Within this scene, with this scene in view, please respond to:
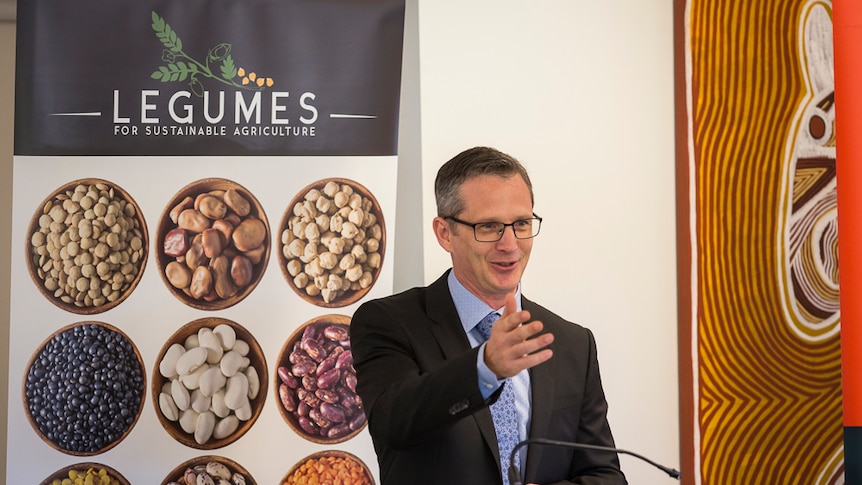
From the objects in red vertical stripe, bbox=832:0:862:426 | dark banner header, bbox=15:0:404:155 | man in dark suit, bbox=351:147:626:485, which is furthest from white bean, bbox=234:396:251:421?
red vertical stripe, bbox=832:0:862:426

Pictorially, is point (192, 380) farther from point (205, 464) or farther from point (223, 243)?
point (223, 243)

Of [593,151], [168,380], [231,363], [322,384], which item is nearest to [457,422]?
[322,384]

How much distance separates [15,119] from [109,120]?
0.30 meters

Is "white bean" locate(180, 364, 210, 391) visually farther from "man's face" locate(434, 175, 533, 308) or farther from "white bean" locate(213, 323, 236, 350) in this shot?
"man's face" locate(434, 175, 533, 308)

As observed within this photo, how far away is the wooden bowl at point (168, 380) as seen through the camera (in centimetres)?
293

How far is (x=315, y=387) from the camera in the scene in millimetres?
2965

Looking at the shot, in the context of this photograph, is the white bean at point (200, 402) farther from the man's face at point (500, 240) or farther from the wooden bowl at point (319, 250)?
the man's face at point (500, 240)

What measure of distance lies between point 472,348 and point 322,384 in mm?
1182

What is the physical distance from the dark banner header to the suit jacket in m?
1.07

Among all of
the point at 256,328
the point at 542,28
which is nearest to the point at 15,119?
the point at 256,328

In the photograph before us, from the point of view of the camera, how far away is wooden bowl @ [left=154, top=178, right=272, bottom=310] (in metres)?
2.96

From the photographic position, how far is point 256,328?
9.77 feet

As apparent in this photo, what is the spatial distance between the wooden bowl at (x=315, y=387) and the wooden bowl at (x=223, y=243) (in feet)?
0.76

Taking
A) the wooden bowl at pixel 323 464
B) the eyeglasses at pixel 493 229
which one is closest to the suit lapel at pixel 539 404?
the eyeglasses at pixel 493 229
